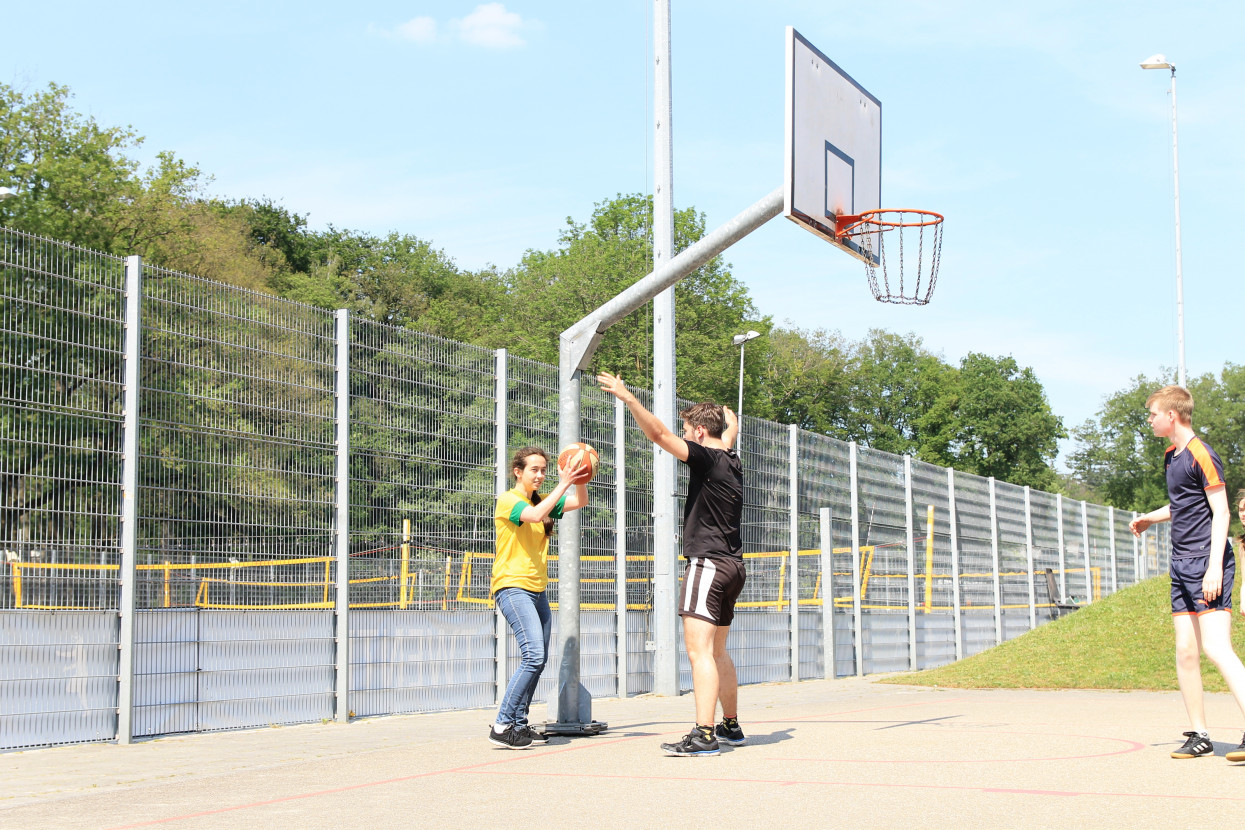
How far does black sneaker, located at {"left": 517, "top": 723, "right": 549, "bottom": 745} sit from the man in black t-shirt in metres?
0.85

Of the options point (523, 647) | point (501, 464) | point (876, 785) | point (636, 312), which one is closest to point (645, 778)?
point (876, 785)

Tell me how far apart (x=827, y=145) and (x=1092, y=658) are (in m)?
8.59

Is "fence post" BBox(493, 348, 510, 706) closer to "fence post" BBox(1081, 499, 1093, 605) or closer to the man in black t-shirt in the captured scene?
the man in black t-shirt

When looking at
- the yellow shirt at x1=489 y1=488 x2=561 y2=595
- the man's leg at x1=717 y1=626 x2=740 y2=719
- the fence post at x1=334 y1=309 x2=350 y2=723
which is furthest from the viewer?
the fence post at x1=334 y1=309 x2=350 y2=723

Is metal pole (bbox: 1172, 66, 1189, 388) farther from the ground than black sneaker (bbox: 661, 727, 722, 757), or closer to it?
farther from the ground

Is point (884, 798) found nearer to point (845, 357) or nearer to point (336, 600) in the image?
point (336, 600)

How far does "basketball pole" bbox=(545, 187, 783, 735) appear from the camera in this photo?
27.2ft

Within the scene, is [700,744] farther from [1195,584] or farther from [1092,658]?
[1092,658]

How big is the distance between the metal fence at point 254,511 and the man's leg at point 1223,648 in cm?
572

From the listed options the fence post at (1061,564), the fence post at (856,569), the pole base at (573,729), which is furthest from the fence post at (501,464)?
the fence post at (1061,564)

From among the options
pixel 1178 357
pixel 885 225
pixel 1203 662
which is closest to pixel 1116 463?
pixel 1178 357

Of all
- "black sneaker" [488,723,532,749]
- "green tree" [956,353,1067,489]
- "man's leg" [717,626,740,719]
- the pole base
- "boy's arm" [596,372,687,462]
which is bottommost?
the pole base

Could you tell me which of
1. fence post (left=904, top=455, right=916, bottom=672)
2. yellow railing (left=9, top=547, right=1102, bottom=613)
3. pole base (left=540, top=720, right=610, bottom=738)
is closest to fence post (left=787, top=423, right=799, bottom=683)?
yellow railing (left=9, top=547, right=1102, bottom=613)

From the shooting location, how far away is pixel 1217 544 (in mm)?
6875
